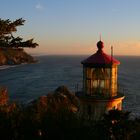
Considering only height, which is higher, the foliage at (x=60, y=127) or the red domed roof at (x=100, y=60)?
the red domed roof at (x=100, y=60)

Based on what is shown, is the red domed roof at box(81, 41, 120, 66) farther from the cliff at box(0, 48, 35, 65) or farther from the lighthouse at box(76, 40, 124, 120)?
the cliff at box(0, 48, 35, 65)

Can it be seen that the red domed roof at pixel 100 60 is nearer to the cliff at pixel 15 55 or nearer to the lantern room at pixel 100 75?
the lantern room at pixel 100 75

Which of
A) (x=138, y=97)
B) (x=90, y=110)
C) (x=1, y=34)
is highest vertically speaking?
(x=1, y=34)

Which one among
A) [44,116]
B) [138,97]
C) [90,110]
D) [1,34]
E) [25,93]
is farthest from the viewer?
[25,93]

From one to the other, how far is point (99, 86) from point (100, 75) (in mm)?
366

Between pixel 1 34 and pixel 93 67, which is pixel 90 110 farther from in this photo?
pixel 1 34

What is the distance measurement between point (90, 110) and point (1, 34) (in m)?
3.56

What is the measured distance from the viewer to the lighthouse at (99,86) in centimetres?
1088

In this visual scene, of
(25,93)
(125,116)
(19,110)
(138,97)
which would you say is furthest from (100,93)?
(25,93)

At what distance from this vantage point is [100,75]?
11.2 m

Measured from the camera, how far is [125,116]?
27.8 feet

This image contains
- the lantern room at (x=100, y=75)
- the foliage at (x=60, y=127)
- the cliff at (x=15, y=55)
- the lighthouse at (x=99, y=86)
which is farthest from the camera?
the lantern room at (x=100, y=75)

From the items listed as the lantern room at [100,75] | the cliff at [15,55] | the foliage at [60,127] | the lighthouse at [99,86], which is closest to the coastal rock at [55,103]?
the foliage at [60,127]

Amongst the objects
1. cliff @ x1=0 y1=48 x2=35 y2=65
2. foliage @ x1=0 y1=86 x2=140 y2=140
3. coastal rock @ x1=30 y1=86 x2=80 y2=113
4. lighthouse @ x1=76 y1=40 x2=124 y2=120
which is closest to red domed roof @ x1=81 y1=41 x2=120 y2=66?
lighthouse @ x1=76 y1=40 x2=124 y2=120
